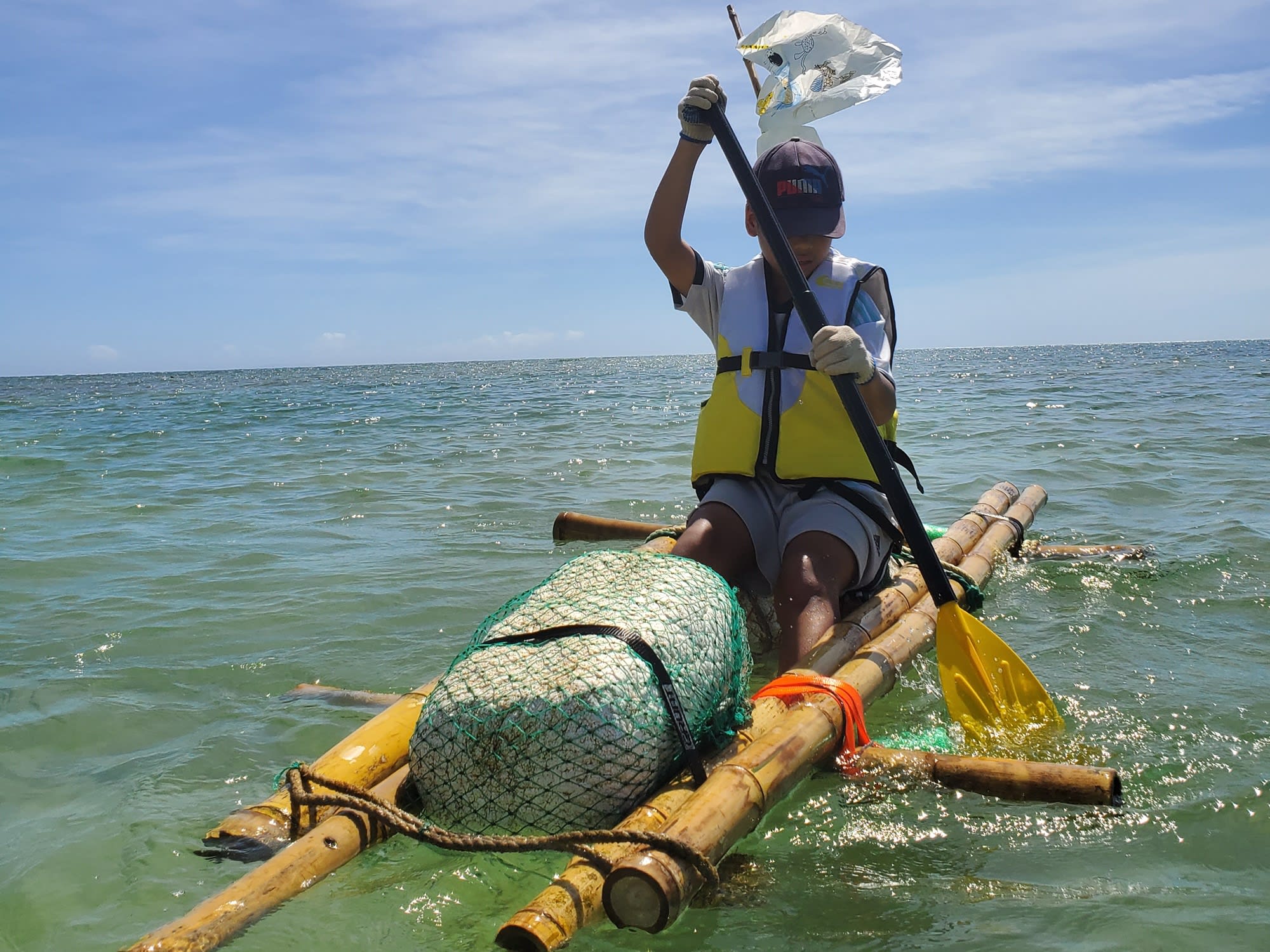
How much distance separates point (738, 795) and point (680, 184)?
250 cm

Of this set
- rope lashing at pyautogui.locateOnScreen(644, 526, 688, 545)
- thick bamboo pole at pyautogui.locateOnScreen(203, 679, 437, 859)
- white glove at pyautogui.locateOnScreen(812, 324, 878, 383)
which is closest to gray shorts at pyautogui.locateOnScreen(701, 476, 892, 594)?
white glove at pyautogui.locateOnScreen(812, 324, 878, 383)

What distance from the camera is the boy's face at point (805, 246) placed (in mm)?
4188

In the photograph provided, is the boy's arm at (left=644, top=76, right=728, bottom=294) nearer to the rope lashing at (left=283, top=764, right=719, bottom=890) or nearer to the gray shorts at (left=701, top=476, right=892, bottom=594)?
the gray shorts at (left=701, top=476, right=892, bottom=594)

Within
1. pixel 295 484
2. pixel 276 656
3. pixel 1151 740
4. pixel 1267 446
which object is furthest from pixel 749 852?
pixel 1267 446

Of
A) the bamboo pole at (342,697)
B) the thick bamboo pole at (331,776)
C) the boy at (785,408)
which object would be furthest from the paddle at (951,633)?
the bamboo pole at (342,697)

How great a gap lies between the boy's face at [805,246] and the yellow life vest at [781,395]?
0.13ft

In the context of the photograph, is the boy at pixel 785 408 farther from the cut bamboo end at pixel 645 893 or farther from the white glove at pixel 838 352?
the cut bamboo end at pixel 645 893

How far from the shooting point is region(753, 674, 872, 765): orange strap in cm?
319

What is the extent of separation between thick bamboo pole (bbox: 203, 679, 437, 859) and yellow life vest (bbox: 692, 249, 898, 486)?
1.67 meters

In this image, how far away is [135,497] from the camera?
10.6 m

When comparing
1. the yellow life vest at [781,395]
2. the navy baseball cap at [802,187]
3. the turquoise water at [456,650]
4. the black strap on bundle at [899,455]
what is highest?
the navy baseball cap at [802,187]

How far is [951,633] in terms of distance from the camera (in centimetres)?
383

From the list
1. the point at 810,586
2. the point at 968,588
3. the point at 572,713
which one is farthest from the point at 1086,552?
the point at 572,713

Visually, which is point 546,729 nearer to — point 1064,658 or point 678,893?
point 678,893
